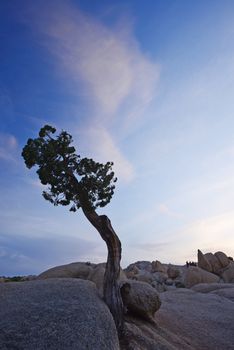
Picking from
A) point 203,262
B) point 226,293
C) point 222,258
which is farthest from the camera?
point 222,258

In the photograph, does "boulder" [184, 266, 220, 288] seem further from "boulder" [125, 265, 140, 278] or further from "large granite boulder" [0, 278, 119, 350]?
"large granite boulder" [0, 278, 119, 350]

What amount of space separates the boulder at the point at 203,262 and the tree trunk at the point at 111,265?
44.6 m

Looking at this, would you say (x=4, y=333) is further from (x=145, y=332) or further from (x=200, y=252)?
(x=200, y=252)

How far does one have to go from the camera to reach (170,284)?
66438 mm

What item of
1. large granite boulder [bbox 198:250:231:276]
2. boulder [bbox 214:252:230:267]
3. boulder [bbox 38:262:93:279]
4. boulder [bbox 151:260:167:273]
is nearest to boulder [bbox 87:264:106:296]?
boulder [bbox 38:262:93:279]

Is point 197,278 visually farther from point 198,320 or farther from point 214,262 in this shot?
point 198,320

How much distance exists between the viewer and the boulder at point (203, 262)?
61.9m

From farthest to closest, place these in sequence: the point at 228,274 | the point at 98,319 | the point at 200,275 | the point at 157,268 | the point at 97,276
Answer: the point at 157,268 < the point at 228,274 < the point at 200,275 < the point at 97,276 < the point at 98,319

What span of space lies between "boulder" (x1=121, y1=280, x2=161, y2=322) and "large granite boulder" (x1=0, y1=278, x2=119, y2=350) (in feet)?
7.55

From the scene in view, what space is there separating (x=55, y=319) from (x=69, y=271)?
26761 mm

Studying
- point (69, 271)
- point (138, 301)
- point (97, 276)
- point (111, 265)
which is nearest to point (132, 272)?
point (69, 271)

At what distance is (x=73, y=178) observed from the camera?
73.2ft

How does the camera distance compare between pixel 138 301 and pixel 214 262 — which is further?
pixel 214 262

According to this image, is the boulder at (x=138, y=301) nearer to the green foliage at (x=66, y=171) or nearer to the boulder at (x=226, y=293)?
the green foliage at (x=66, y=171)
